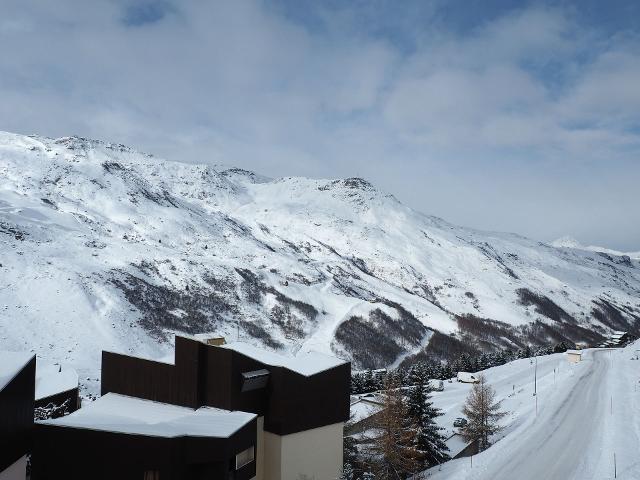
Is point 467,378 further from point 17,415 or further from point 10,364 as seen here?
point 10,364

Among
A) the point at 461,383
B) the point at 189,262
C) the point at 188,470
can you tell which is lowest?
the point at 461,383

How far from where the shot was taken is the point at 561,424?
47625mm

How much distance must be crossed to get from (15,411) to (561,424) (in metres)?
47.1

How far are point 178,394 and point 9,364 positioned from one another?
1108 centimetres

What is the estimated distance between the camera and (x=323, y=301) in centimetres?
11988

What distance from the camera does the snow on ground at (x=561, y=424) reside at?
33.2m

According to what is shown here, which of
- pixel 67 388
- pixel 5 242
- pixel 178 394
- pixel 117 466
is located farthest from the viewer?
pixel 5 242

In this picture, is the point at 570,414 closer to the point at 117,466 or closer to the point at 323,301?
the point at 117,466

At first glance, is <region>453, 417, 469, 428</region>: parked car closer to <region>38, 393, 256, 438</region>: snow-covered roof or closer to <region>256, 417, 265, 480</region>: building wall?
<region>256, 417, 265, 480</region>: building wall

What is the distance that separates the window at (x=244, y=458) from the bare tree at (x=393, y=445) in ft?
35.4

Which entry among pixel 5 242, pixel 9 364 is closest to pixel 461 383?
Answer: pixel 9 364

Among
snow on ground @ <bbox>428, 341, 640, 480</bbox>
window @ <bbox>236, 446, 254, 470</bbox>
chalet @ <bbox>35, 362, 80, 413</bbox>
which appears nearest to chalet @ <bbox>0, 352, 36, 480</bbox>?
window @ <bbox>236, 446, 254, 470</bbox>

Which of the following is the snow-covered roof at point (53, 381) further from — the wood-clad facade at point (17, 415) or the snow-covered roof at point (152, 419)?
the wood-clad facade at point (17, 415)

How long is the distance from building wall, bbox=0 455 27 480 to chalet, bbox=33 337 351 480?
96.6 inches
